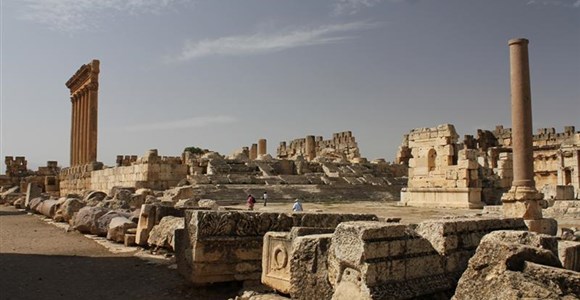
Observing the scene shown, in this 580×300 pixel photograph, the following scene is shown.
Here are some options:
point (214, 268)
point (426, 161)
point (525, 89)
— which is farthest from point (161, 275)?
point (426, 161)

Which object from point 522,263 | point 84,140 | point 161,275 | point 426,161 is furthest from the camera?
point 84,140

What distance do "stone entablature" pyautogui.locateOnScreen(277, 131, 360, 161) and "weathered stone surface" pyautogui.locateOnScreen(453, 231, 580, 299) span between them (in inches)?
1600

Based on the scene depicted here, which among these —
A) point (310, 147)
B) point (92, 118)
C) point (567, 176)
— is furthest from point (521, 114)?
point (310, 147)

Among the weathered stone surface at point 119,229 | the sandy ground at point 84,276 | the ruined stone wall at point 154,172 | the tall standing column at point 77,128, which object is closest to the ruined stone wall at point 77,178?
the tall standing column at point 77,128

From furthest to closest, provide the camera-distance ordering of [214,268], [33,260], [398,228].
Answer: [33,260] → [214,268] → [398,228]

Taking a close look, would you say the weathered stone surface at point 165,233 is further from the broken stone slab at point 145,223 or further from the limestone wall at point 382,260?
the limestone wall at point 382,260

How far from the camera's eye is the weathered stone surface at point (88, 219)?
13.5 metres

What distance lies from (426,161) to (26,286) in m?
18.9

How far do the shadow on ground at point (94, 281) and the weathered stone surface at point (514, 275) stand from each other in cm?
369

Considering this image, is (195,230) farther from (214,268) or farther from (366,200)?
(366,200)

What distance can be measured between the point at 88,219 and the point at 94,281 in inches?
261

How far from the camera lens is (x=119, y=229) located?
11852 millimetres

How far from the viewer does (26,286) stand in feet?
24.0

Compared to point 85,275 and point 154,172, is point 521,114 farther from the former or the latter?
point 154,172
